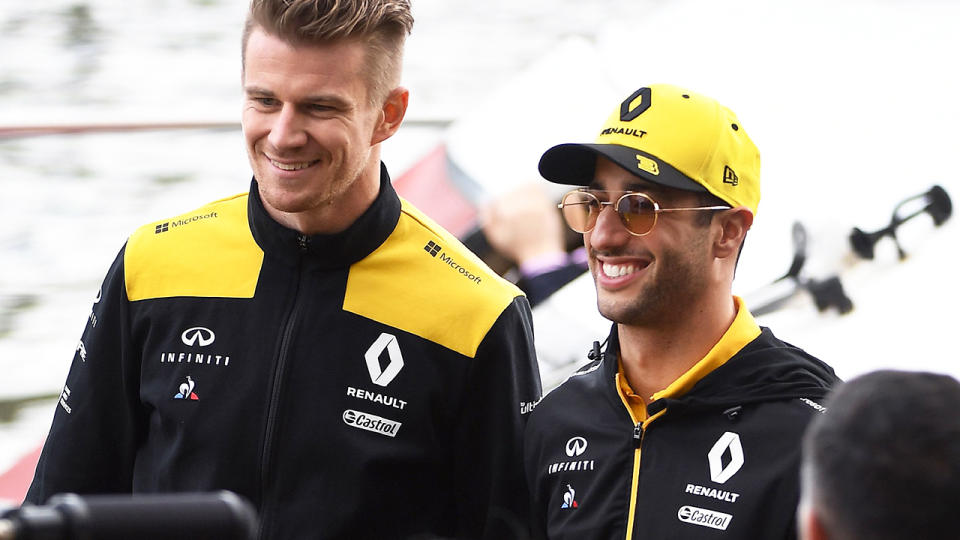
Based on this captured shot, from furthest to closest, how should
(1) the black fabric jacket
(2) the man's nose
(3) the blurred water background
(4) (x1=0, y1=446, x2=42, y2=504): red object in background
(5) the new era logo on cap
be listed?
(3) the blurred water background → (4) (x1=0, y1=446, x2=42, y2=504): red object in background → (5) the new era logo on cap → (2) the man's nose → (1) the black fabric jacket

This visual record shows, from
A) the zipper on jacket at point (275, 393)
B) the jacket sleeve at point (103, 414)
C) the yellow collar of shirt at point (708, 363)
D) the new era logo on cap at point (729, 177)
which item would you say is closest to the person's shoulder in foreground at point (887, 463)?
the yellow collar of shirt at point (708, 363)

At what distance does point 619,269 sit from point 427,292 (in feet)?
1.01

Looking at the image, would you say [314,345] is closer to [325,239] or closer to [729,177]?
[325,239]

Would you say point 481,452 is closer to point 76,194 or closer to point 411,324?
point 411,324

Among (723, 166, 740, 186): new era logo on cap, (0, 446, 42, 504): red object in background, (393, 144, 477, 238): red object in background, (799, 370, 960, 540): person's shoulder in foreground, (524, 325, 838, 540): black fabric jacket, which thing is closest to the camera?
(799, 370, 960, 540): person's shoulder in foreground

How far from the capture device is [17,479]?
382 cm

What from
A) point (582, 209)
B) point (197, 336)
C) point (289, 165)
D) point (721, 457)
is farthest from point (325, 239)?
point (721, 457)

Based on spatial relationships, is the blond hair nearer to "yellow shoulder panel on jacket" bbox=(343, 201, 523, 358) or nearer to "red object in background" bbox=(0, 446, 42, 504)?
"yellow shoulder panel on jacket" bbox=(343, 201, 523, 358)

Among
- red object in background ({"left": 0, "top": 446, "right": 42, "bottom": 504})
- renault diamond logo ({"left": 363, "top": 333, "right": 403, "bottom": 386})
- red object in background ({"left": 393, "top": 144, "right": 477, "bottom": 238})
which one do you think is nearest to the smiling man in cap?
renault diamond logo ({"left": 363, "top": 333, "right": 403, "bottom": 386})

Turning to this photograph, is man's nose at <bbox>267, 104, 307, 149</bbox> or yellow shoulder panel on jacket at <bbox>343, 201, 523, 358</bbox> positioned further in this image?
yellow shoulder panel on jacket at <bbox>343, 201, 523, 358</bbox>

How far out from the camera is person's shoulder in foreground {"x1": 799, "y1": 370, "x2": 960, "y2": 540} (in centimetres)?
112

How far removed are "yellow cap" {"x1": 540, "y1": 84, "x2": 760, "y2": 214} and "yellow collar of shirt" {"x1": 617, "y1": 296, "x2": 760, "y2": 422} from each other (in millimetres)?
192

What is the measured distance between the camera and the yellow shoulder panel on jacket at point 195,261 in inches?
81.8

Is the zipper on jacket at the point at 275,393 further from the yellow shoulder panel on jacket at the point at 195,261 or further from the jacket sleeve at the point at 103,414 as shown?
the jacket sleeve at the point at 103,414
